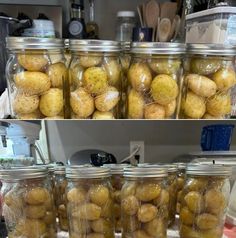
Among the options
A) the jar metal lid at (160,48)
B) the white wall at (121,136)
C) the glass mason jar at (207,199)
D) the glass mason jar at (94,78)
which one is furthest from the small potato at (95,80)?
the white wall at (121,136)

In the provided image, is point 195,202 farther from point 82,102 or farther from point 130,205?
point 82,102

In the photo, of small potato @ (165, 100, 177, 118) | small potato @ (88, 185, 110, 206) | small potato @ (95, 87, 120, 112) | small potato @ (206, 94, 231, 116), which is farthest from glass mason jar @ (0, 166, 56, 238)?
small potato @ (206, 94, 231, 116)

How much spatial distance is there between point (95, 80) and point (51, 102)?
0.12m

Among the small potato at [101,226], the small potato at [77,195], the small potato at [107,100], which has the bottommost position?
the small potato at [101,226]

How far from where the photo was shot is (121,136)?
3.96 ft

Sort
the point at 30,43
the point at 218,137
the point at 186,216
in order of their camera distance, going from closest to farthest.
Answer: the point at 30,43 < the point at 186,216 < the point at 218,137

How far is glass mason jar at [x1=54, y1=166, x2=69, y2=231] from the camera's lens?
859 millimetres

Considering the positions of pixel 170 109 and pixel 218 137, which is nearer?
pixel 170 109

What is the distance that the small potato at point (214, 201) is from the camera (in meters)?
0.78

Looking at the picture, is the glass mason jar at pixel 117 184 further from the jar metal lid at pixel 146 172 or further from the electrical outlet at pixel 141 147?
the electrical outlet at pixel 141 147

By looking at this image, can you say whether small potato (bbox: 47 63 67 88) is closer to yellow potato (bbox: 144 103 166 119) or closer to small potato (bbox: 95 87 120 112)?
small potato (bbox: 95 87 120 112)

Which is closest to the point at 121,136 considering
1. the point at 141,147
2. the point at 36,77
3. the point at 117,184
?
the point at 141,147

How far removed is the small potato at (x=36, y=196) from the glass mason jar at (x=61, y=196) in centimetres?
6

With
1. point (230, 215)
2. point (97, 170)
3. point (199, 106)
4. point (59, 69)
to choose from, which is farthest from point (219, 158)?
point (59, 69)
